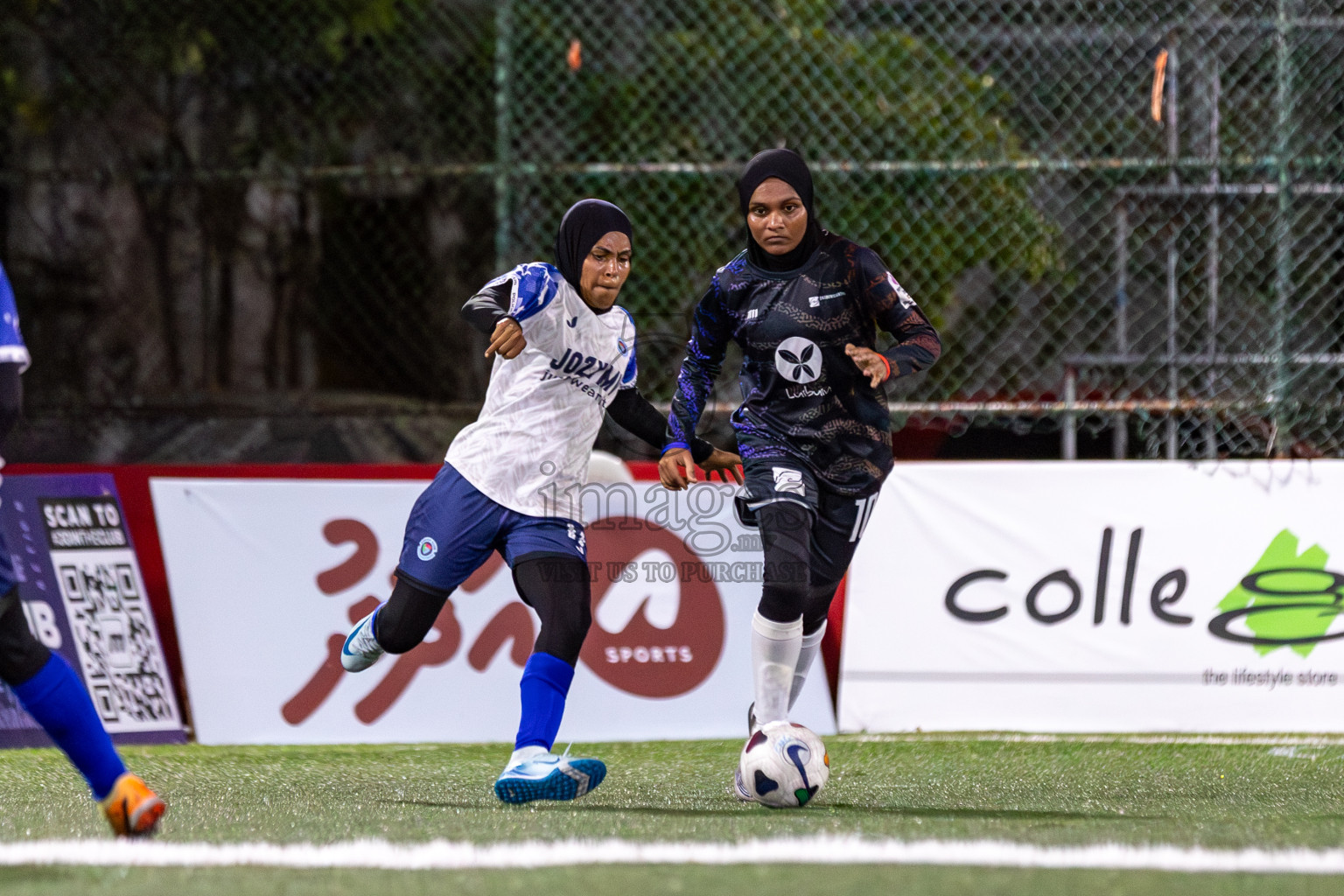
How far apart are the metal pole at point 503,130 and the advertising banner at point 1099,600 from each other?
2.26 m

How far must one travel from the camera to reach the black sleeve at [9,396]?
3.11 metres

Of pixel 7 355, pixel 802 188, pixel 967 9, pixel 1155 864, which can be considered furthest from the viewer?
pixel 967 9

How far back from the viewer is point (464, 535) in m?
4.23

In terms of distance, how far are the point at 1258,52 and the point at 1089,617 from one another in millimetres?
2902

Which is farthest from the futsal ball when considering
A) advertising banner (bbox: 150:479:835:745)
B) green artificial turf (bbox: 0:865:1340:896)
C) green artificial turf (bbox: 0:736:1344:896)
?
advertising banner (bbox: 150:479:835:745)

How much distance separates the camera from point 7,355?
3123mm

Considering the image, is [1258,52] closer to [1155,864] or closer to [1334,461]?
[1334,461]

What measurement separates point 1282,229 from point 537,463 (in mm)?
4106

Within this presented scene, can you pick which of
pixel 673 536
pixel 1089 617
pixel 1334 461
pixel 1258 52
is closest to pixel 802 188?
pixel 673 536

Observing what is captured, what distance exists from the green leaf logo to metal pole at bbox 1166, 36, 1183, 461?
3.25 feet

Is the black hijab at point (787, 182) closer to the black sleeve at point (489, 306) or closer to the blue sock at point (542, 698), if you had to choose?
the black sleeve at point (489, 306)

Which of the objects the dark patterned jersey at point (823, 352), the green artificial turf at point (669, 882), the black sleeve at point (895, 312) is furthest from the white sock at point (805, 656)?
the green artificial turf at point (669, 882)

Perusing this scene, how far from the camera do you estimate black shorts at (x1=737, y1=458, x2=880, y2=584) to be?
4.31 m

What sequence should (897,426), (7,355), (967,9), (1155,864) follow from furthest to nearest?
(967,9), (897,426), (7,355), (1155,864)
